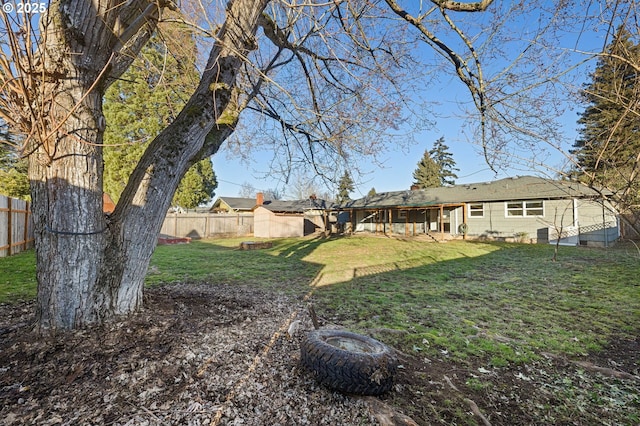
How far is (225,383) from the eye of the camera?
2201 millimetres

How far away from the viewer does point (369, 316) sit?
4031mm

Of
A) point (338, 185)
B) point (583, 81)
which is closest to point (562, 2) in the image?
point (583, 81)

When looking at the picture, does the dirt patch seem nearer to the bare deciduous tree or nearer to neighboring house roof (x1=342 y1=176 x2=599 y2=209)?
the bare deciduous tree

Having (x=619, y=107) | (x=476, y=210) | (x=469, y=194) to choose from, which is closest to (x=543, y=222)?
(x=476, y=210)

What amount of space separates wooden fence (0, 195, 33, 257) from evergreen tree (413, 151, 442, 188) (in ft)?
112

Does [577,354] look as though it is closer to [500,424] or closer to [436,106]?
[500,424]

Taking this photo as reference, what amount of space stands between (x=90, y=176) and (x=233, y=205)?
26.3 metres

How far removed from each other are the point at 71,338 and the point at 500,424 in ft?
11.4

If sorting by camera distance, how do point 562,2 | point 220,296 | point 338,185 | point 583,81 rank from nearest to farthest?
1. point 562,2
2. point 583,81
3. point 220,296
4. point 338,185

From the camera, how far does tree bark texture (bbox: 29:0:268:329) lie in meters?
2.46

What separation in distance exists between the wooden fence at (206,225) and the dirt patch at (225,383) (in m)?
15.5

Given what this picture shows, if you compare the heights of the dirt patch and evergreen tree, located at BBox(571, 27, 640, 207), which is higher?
evergreen tree, located at BBox(571, 27, 640, 207)

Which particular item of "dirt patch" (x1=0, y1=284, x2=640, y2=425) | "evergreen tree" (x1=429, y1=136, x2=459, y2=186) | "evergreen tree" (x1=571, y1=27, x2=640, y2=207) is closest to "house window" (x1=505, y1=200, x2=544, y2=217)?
"dirt patch" (x1=0, y1=284, x2=640, y2=425)

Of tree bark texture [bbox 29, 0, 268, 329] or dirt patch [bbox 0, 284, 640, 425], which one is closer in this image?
dirt patch [bbox 0, 284, 640, 425]
